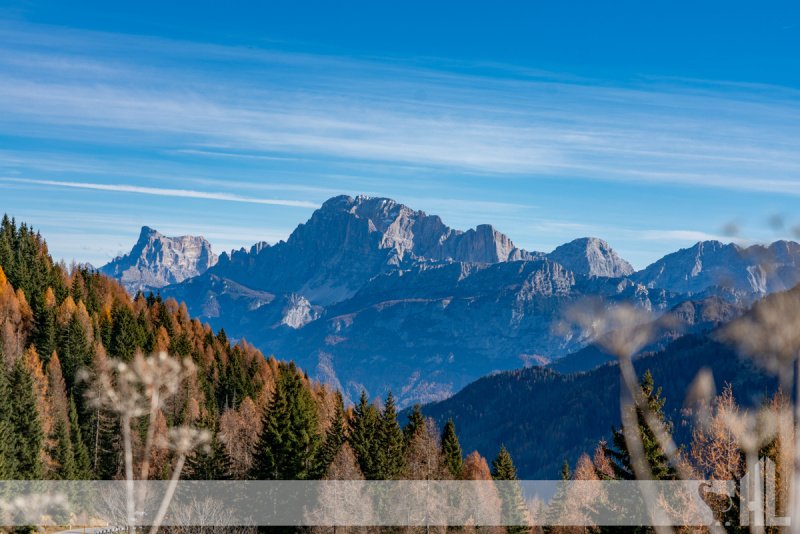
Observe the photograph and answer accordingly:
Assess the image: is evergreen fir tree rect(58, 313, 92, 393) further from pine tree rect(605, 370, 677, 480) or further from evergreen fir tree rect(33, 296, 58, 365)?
pine tree rect(605, 370, 677, 480)

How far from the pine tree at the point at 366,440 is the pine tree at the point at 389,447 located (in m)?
0.37

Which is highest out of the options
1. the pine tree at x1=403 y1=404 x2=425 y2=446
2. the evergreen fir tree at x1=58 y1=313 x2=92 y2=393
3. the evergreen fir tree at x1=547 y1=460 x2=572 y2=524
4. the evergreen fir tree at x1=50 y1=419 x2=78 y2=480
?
the evergreen fir tree at x1=58 y1=313 x2=92 y2=393

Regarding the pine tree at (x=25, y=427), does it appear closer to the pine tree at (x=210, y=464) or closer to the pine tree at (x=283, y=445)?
the pine tree at (x=210, y=464)

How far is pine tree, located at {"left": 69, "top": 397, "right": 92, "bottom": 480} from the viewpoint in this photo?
7569 cm

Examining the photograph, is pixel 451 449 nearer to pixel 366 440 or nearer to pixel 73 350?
pixel 366 440

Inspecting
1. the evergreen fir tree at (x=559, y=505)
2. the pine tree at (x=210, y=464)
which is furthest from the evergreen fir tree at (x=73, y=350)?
the evergreen fir tree at (x=559, y=505)

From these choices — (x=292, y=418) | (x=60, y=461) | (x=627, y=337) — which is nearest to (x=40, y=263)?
(x=60, y=461)

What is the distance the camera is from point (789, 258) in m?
13.8

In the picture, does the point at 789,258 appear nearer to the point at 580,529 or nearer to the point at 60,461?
the point at 580,529

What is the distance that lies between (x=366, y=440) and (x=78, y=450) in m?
29.6

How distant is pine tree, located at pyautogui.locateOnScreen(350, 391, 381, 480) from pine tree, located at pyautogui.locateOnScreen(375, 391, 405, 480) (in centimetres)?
37

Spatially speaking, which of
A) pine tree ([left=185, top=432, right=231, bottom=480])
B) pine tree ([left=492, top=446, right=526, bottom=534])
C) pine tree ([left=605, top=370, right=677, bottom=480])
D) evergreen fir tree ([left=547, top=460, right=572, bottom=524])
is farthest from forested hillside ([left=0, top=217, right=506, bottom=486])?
pine tree ([left=605, top=370, right=677, bottom=480])

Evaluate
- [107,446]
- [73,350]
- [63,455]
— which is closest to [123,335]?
[73,350]

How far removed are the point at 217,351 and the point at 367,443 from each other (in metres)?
71.2
